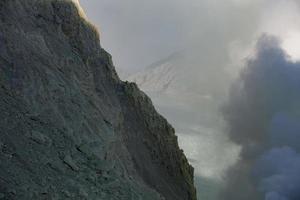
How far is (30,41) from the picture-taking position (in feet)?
119

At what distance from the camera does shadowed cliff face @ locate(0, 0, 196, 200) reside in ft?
97.5

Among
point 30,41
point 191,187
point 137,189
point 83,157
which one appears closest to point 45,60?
point 30,41

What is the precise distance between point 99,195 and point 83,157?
2.73 metres

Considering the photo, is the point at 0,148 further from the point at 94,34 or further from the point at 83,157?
the point at 94,34

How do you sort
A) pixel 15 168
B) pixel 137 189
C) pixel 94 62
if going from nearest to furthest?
pixel 15 168, pixel 137 189, pixel 94 62

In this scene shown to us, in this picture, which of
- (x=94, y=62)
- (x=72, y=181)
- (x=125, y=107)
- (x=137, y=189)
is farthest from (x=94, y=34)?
(x=72, y=181)

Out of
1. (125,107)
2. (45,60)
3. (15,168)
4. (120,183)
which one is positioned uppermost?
(125,107)

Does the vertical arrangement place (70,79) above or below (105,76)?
below

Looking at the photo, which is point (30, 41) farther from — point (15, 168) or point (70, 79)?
point (15, 168)

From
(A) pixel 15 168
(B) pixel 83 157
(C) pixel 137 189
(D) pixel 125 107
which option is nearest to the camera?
(A) pixel 15 168

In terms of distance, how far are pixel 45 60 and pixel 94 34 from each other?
8822 mm

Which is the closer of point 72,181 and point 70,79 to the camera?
point 72,181

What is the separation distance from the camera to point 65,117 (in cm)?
3453

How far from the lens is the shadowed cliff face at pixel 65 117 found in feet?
97.5
